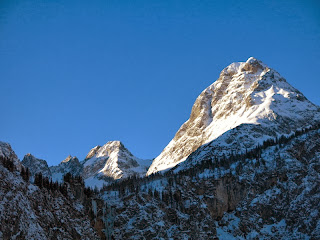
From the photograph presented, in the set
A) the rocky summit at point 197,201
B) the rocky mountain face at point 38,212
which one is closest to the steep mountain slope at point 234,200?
the rocky summit at point 197,201

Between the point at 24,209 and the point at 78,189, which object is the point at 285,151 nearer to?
the point at 78,189

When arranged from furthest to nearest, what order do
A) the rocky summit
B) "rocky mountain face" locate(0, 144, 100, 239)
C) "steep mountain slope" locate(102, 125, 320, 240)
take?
"steep mountain slope" locate(102, 125, 320, 240) → the rocky summit → "rocky mountain face" locate(0, 144, 100, 239)

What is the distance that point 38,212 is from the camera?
9275 centimetres

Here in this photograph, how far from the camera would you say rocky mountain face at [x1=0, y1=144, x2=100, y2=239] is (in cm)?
8125

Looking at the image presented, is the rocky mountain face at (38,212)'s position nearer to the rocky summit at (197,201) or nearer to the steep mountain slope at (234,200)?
the rocky summit at (197,201)

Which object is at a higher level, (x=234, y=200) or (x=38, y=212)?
(x=234, y=200)

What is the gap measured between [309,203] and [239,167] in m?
32.6

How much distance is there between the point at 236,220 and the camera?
5842 inches

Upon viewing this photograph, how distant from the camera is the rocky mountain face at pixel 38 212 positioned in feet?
267

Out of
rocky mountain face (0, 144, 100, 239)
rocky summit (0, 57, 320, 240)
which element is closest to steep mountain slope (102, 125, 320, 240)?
rocky summit (0, 57, 320, 240)

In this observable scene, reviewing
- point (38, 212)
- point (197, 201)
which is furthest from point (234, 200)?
point (38, 212)

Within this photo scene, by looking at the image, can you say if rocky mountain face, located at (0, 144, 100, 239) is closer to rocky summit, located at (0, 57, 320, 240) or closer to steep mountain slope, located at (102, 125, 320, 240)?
rocky summit, located at (0, 57, 320, 240)

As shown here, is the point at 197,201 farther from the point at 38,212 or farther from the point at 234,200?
the point at 38,212

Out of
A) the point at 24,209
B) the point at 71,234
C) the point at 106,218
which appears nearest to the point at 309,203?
the point at 106,218
